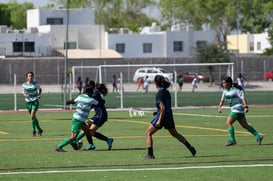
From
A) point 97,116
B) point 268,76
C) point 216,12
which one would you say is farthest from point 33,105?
point 216,12

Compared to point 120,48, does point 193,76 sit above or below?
below

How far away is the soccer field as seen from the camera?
16078 millimetres

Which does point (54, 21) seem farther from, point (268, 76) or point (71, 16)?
point (268, 76)

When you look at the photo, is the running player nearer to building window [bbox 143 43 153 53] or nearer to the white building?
the white building

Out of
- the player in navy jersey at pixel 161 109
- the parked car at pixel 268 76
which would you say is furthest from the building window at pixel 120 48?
the player in navy jersey at pixel 161 109

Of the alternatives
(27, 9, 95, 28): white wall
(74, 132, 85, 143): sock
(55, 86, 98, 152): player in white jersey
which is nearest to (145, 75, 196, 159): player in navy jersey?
(55, 86, 98, 152): player in white jersey

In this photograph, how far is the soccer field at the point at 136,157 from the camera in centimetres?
1608

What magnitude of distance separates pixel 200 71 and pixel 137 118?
46167 mm

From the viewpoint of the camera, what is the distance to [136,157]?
19484mm

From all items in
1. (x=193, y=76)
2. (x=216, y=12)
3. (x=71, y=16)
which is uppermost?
(x=216, y=12)

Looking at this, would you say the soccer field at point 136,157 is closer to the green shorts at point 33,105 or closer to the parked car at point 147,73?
the green shorts at point 33,105

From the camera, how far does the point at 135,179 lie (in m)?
15.4

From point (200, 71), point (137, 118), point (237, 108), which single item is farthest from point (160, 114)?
point (200, 71)

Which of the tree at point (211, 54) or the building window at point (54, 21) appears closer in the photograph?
the tree at point (211, 54)
